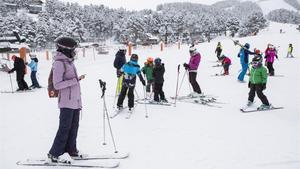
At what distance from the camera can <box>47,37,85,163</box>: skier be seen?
5258 millimetres

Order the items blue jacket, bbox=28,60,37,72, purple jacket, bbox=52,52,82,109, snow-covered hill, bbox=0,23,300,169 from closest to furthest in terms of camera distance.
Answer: purple jacket, bbox=52,52,82,109
snow-covered hill, bbox=0,23,300,169
blue jacket, bbox=28,60,37,72

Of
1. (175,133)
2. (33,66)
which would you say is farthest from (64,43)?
(33,66)

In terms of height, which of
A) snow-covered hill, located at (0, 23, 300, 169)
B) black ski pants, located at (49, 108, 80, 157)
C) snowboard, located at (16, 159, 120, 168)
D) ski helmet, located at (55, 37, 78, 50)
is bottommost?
snow-covered hill, located at (0, 23, 300, 169)

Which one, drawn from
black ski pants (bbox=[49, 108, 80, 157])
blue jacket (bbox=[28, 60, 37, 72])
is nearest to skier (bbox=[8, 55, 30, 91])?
blue jacket (bbox=[28, 60, 37, 72])

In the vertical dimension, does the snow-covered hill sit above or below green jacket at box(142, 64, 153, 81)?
below

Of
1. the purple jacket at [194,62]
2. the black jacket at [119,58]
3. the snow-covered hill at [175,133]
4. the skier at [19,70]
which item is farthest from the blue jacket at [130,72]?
the skier at [19,70]

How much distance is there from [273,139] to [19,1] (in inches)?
4898

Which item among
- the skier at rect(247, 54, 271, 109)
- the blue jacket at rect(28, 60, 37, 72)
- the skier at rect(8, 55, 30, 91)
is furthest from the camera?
the blue jacket at rect(28, 60, 37, 72)

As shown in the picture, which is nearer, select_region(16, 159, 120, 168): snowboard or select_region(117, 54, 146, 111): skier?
select_region(16, 159, 120, 168): snowboard

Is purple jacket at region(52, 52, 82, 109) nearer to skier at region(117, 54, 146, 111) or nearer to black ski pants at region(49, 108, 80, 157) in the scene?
black ski pants at region(49, 108, 80, 157)

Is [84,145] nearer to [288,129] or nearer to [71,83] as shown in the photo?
[71,83]

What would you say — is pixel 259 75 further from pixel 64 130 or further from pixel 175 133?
pixel 64 130

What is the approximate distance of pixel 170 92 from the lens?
551 inches

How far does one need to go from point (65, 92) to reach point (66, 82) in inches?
8.1
